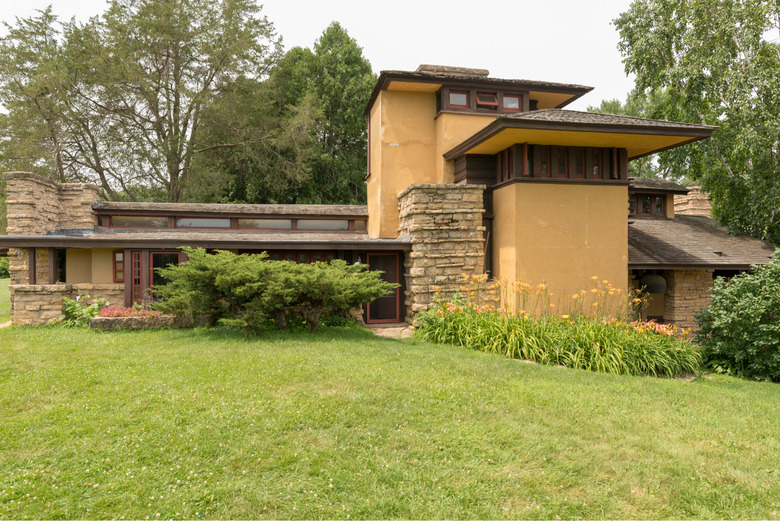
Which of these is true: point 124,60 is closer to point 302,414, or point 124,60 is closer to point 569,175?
point 569,175

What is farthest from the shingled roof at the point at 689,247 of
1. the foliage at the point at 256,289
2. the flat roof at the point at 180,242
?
the foliage at the point at 256,289

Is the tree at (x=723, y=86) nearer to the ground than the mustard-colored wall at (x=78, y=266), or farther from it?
farther from it

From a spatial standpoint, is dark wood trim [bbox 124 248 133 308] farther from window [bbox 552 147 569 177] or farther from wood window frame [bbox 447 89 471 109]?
window [bbox 552 147 569 177]

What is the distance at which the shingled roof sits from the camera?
39.1 ft

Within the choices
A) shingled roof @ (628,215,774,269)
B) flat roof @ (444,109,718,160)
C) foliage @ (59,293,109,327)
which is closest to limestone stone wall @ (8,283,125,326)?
foliage @ (59,293,109,327)

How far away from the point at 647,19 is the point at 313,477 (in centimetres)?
1998

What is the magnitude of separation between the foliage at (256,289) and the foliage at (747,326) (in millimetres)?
6702

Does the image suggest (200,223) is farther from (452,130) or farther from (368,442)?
(368,442)

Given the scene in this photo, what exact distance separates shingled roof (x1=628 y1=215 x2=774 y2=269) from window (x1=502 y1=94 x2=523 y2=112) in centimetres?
483

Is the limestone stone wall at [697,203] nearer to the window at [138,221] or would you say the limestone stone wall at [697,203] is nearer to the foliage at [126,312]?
the foliage at [126,312]

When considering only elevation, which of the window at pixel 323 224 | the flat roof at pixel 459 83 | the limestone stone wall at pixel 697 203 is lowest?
the window at pixel 323 224

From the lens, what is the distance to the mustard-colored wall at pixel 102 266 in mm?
12508

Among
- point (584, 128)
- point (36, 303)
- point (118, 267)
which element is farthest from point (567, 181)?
point (36, 303)

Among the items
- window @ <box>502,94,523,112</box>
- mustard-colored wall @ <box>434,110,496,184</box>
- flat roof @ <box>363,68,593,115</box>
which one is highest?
flat roof @ <box>363,68,593,115</box>
